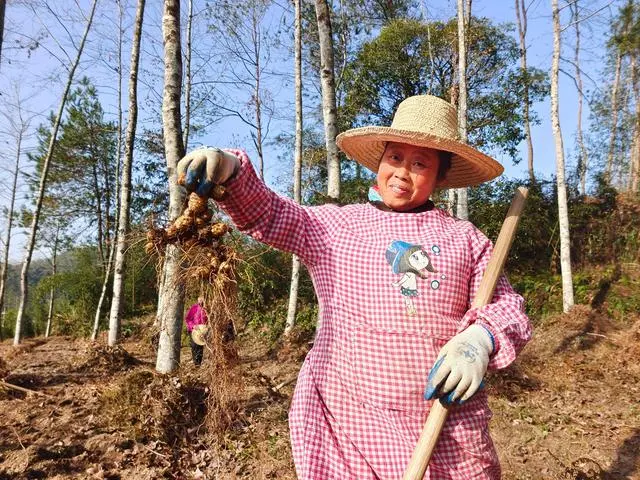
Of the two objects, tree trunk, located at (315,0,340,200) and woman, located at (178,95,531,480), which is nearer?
woman, located at (178,95,531,480)

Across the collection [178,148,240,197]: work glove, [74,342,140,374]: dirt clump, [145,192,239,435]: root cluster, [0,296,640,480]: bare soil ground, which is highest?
[178,148,240,197]: work glove

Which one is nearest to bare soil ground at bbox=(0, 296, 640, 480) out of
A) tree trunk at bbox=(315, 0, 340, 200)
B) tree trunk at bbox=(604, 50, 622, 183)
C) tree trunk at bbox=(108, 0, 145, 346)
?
tree trunk at bbox=(108, 0, 145, 346)

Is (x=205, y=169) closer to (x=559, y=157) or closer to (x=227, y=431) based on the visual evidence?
(x=227, y=431)

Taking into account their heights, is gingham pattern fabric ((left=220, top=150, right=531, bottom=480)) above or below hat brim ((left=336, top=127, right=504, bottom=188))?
below

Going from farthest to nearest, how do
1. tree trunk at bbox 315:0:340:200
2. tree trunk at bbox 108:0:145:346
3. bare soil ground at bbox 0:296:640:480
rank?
tree trunk at bbox 108:0:145:346, tree trunk at bbox 315:0:340:200, bare soil ground at bbox 0:296:640:480

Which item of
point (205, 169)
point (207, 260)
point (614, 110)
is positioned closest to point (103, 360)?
point (207, 260)

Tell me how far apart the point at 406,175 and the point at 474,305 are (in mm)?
489

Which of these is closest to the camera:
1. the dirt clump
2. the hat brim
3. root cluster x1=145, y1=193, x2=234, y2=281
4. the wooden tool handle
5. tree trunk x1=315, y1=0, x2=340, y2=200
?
the wooden tool handle

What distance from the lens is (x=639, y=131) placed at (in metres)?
13.0

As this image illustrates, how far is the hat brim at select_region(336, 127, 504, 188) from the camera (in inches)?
59.3

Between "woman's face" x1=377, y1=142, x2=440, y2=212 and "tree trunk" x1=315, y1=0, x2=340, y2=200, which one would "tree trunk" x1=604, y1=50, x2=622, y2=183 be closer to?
"tree trunk" x1=315, y1=0, x2=340, y2=200

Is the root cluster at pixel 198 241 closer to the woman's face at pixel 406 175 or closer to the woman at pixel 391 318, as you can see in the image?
the woman at pixel 391 318

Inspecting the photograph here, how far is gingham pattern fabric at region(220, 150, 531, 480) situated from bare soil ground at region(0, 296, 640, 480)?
177cm

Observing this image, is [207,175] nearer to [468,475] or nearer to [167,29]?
[468,475]
